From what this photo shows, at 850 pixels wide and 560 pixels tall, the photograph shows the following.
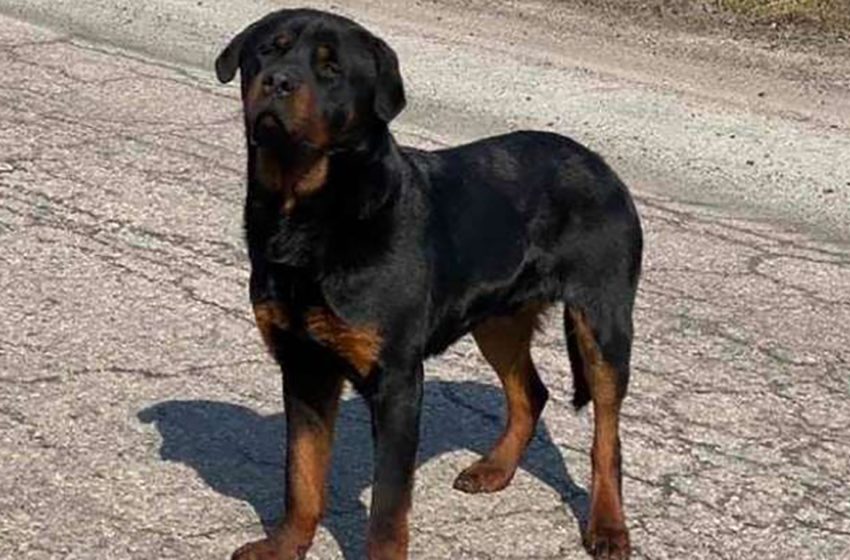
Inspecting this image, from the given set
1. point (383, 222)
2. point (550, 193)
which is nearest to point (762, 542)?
point (550, 193)

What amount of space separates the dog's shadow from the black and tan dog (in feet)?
1.26

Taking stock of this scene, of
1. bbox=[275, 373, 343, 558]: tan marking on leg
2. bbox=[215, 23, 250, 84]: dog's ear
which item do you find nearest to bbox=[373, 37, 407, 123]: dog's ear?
bbox=[215, 23, 250, 84]: dog's ear

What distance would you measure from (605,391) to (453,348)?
158 centimetres

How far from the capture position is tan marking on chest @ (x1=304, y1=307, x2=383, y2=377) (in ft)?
15.5

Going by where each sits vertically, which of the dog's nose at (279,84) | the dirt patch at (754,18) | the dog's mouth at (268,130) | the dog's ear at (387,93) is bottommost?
the dirt patch at (754,18)

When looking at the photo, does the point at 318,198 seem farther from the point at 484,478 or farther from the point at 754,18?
the point at 754,18

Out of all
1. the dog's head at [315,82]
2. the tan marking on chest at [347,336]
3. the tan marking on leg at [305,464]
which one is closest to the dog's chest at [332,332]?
the tan marking on chest at [347,336]

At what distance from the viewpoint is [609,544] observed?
208 inches

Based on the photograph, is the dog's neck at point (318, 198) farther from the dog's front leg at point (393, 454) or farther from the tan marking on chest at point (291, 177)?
the dog's front leg at point (393, 454)

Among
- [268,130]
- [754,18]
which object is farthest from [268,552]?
[754,18]

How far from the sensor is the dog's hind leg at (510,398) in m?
5.70

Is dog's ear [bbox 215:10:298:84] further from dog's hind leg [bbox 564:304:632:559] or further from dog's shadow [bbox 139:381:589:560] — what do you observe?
dog's shadow [bbox 139:381:589:560]

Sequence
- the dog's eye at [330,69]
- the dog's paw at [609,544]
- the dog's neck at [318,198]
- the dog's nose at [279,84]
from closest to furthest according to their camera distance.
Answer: the dog's nose at [279,84] → the dog's eye at [330,69] → the dog's neck at [318,198] → the dog's paw at [609,544]

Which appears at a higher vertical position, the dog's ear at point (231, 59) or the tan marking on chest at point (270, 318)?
the dog's ear at point (231, 59)
